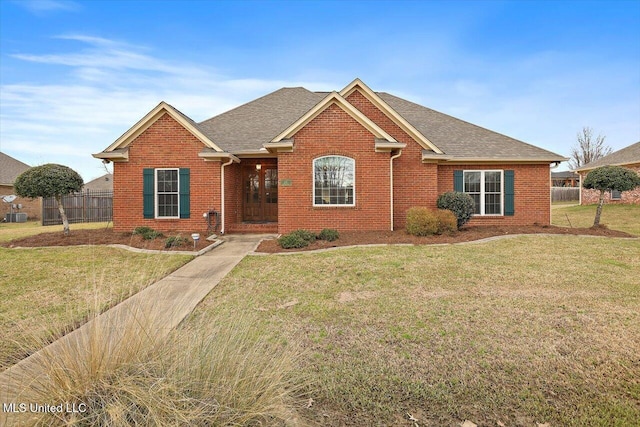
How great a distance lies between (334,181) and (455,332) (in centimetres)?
862

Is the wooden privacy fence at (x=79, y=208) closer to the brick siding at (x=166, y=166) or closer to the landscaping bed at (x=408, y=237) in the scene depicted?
the brick siding at (x=166, y=166)

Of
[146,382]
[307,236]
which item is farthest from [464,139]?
[146,382]

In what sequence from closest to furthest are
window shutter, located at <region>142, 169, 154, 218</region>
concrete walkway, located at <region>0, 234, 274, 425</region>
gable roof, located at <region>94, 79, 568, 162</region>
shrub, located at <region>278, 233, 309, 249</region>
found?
concrete walkway, located at <region>0, 234, 274, 425</region> → shrub, located at <region>278, 233, 309, 249</region> → gable roof, located at <region>94, 79, 568, 162</region> → window shutter, located at <region>142, 169, 154, 218</region>

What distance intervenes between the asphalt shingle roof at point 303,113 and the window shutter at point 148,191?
9.45 feet

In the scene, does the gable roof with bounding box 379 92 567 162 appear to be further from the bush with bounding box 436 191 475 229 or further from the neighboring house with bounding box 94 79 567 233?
the bush with bounding box 436 191 475 229

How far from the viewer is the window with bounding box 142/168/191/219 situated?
13.1 m

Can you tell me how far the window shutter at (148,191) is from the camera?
13141 millimetres

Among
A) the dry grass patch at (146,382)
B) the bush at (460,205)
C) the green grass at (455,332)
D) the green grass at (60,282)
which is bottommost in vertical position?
the green grass at (455,332)

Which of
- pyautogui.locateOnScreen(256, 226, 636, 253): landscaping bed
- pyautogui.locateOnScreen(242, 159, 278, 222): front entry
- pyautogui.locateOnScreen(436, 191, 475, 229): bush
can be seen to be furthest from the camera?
pyautogui.locateOnScreen(242, 159, 278, 222): front entry

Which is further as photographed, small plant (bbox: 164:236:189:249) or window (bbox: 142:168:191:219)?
window (bbox: 142:168:191:219)

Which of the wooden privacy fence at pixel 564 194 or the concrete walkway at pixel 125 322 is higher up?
the wooden privacy fence at pixel 564 194

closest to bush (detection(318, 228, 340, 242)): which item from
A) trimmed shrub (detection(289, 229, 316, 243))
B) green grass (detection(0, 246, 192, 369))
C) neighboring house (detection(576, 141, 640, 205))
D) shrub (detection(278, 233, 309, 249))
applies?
trimmed shrub (detection(289, 229, 316, 243))

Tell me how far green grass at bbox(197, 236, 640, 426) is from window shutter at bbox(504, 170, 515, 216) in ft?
21.0

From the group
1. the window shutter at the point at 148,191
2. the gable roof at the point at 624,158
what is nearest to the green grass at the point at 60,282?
the window shutter at the point at 148,191
